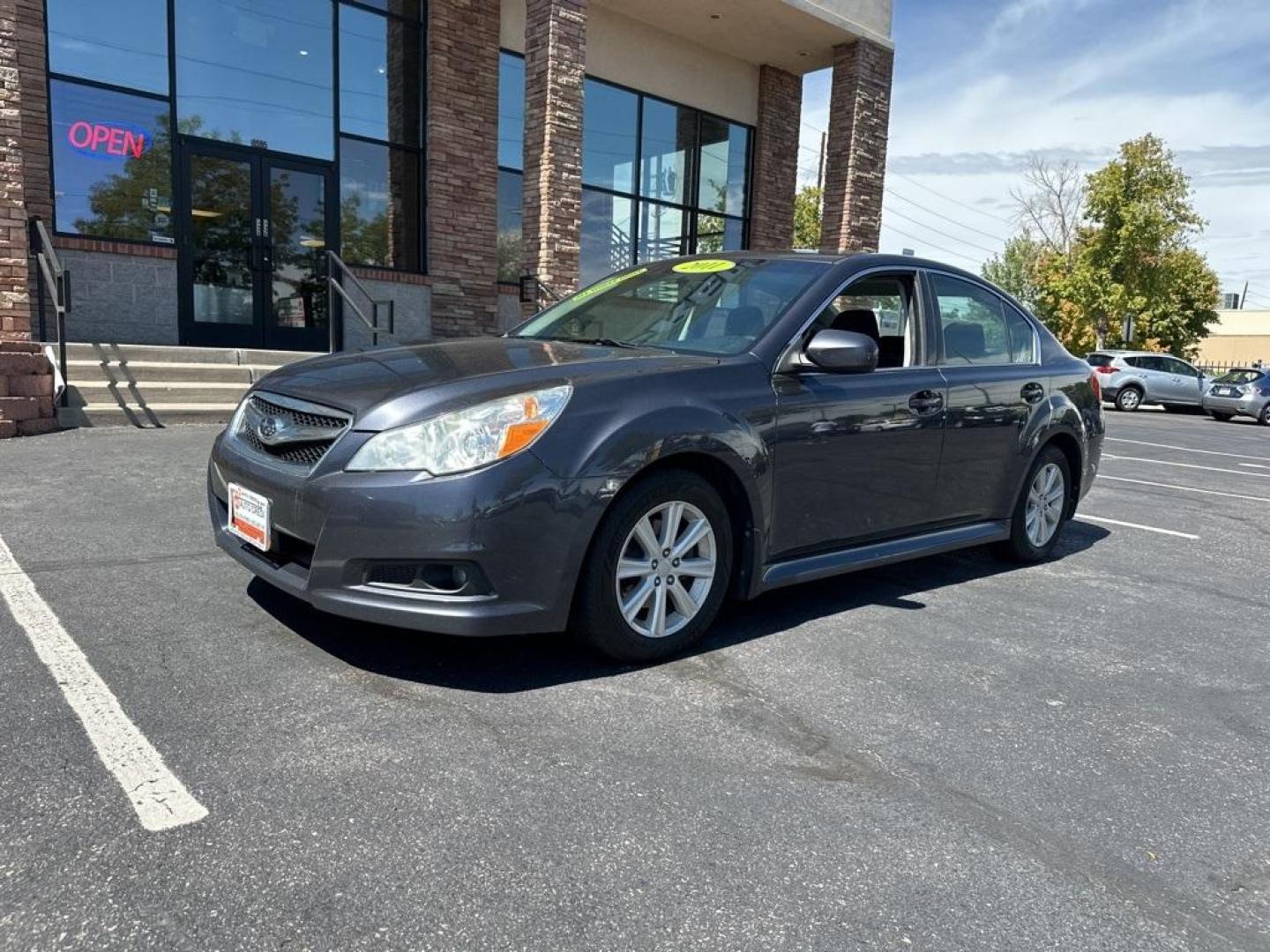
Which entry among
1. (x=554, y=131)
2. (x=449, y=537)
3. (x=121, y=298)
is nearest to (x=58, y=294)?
(x=121, y=298)

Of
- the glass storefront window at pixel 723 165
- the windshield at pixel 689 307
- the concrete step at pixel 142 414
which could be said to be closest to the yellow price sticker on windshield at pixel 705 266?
the windshield at pixel 689 307

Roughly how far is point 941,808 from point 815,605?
6.03 feet

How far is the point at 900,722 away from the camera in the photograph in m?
3.18

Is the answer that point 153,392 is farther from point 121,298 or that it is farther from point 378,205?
point 378,205

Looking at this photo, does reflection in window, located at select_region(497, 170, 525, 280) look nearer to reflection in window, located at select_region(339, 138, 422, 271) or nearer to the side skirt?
reflection in window, located at select_region(339, 138, 422, 271)

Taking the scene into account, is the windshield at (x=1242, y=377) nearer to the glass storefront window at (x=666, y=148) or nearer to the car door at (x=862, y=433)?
the glass storefront window at (x=666, y=148)

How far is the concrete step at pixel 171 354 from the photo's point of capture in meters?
9.21

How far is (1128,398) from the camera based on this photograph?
2514 centimetres

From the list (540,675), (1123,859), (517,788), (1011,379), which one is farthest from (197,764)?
(1011,379)

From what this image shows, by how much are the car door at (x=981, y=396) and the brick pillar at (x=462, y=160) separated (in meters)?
9.35

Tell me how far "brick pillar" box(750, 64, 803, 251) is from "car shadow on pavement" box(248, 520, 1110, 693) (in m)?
13.7

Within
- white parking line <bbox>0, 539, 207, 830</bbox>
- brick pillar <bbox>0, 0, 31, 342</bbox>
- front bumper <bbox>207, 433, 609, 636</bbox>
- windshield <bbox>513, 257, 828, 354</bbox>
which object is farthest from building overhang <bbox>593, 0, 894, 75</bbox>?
white parking line <bbox>0, 539, 207, 830</bbox>

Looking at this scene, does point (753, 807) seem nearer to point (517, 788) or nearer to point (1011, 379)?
point (517, 788)

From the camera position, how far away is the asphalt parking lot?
207cm
